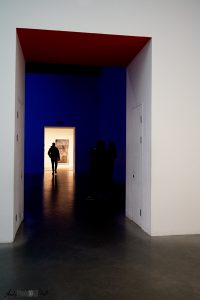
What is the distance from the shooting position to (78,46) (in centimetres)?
504

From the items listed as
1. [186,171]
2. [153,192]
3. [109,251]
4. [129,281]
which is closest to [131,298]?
[129,281]

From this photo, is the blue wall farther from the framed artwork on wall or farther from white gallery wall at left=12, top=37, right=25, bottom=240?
white gallery wall at left=12, top=37, right=25, bottom=240

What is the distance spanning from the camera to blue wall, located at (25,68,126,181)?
1583 centimetres

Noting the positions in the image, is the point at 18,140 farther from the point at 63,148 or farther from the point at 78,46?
the point at 63,148

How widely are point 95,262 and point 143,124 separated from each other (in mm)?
2462

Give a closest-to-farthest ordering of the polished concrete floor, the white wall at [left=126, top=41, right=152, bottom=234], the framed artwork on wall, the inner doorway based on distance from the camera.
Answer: the polished concrete floor < the white wall at [left=126, top=41, right=152, bottom=234] < the inner doorway < the framed artwork on wall

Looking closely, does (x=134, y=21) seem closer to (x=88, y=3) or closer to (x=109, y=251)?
(x=88, y=3)

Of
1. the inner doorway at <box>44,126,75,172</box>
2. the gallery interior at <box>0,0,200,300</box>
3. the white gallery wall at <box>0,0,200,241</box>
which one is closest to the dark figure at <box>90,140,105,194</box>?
the gallery interior at <box>0,0,200,300</box>

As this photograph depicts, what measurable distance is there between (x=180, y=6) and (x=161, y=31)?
1.73 feet

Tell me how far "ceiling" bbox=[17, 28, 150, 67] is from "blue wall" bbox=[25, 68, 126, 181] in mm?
9404

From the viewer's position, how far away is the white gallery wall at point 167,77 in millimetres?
4562

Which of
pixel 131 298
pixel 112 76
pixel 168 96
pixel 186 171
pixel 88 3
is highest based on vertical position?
pixel 112 76

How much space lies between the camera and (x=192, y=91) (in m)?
4.93

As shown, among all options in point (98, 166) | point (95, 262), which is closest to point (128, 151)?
point (95, 262)
